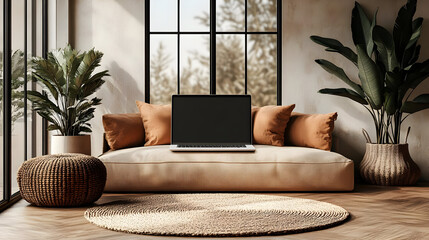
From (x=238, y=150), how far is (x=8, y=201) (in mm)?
1876

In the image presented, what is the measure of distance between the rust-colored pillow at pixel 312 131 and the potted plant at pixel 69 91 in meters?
1.95

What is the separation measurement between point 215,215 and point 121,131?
1.70 m

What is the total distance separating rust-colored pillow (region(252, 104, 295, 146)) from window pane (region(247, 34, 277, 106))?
671mm

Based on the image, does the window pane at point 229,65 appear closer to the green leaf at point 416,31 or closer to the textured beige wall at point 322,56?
the textured beige wall at point 322,56

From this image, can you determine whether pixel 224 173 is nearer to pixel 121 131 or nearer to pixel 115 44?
pixel 121 131

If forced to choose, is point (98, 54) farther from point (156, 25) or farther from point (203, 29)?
point (203, 29)

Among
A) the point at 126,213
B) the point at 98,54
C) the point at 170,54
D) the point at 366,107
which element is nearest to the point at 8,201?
the point at 126,213

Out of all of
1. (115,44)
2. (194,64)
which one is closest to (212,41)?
(194,64)

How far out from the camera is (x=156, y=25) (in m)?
5.67

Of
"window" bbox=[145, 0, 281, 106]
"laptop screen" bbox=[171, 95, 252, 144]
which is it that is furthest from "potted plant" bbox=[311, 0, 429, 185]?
"laptop screen" bbox=[171, 95, 252, 144]

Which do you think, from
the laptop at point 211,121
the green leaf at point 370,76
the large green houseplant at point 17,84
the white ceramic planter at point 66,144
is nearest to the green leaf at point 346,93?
the green leaf at point 370,76

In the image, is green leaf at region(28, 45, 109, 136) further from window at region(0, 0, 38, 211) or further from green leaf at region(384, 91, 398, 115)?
green leaf at region(384, 91, 398, 115)

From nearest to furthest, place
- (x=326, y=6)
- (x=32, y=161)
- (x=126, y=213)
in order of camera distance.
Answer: (x=126, y=213)
(x=32, y=161)
(x=326, y=6)

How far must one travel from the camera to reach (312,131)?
4.84 meters
